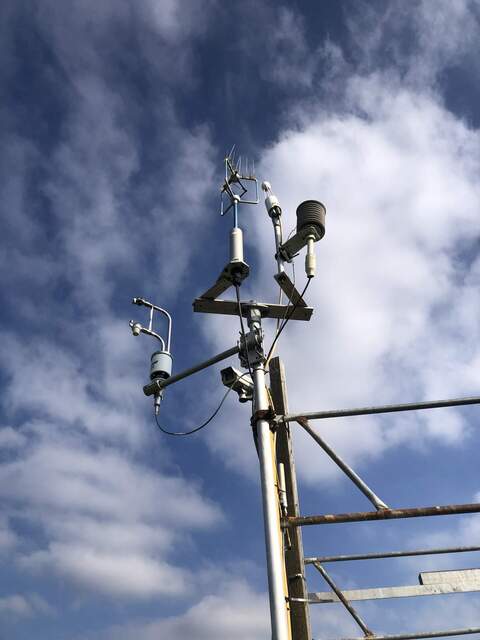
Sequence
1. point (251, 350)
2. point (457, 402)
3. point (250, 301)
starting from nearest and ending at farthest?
1. point (457, 402)
2. point (251, 350)
3. point (250, 301)

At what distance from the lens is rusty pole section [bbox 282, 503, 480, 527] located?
4.08m

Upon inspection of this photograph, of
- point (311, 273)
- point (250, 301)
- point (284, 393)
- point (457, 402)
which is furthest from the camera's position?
point (284, 393)

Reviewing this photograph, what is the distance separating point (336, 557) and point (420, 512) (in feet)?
7.89

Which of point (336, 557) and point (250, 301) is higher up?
point (250, 301)

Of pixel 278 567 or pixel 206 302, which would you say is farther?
pixel 206 302

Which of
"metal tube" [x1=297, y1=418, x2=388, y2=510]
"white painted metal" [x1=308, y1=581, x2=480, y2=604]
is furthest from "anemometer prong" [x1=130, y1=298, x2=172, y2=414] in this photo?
"white painted metal" [x1=308, y1=581, x2=480, y2=604]

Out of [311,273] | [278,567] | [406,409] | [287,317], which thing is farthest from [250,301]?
[278,567]

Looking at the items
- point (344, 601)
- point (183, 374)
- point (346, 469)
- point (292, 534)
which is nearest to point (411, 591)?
point (344, 601)

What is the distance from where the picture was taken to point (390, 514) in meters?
4.18

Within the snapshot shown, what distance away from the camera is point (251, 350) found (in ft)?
18.1

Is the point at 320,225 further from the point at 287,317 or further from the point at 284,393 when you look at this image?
the point at 284,393

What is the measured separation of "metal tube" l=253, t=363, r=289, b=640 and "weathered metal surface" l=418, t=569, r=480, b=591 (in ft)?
13.7

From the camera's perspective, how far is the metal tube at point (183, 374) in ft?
18.9

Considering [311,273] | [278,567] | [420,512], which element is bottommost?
[278,567]
